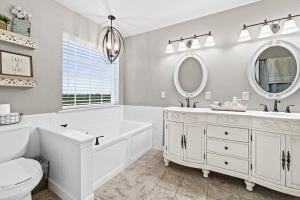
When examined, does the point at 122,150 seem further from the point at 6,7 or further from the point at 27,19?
the point at 6,7

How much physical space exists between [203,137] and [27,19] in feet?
8.91

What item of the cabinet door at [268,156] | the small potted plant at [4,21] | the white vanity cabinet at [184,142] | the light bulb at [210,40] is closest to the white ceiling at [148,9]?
the light bulb at [210,40]

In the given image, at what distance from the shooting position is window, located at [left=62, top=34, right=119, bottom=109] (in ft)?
7.46

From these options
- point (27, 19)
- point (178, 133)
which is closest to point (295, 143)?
point (178, 133)

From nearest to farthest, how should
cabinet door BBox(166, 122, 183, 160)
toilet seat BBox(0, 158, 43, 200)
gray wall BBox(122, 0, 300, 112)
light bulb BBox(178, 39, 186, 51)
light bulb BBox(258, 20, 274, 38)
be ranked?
toilet seat BBox(0, 158, 43, 200)
light bulb BBox(258, 20, 274, 38)
gray wall BBox(122, 0, 300, 112)
cabinet door BBox(166, 122, 183, 160)
light bulb BBox(178, 39, 186, 51)

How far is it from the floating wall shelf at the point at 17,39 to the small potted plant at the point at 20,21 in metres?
0.07

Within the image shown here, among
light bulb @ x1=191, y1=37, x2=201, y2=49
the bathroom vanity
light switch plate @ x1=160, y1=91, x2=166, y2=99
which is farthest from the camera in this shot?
light switch plate @ x1=160, y1=91, x2=166, y2=99

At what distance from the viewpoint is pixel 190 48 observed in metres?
2.50

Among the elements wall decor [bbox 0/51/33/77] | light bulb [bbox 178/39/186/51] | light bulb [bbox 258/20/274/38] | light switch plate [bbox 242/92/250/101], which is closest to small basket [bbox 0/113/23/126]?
wall decor [bbox 0/51/33/77]

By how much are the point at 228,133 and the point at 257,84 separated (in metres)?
0.86

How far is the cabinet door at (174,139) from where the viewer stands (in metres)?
2.13

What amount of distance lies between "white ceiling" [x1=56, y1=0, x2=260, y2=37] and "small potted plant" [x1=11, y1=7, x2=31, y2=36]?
57 cm

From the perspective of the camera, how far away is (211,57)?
2365mm

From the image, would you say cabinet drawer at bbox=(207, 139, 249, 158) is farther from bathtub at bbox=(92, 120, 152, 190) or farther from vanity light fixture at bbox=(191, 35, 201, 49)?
vanity light fixture at bbox=(191, 35, 201, 49)
